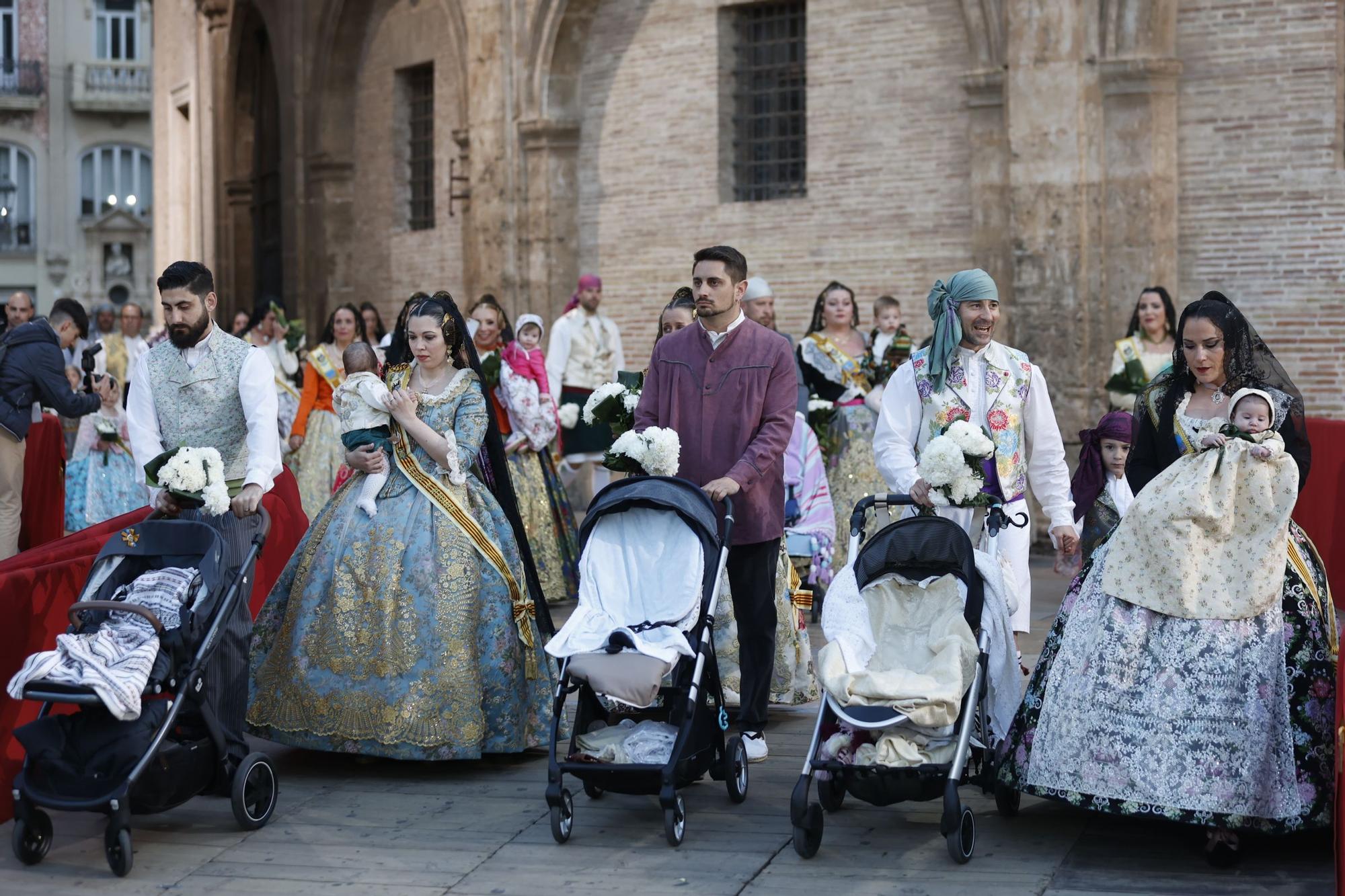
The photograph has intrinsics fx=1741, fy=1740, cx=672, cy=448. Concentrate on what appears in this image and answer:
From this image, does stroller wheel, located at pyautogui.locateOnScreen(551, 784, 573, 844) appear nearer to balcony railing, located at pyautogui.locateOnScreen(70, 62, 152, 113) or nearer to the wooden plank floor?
the wooden plank floor

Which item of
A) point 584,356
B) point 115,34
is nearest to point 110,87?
point 115,34

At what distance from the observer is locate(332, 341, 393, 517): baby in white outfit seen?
6.83 metres

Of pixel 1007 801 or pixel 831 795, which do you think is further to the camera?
pixel 831 795

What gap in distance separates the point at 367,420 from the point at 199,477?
1073mm

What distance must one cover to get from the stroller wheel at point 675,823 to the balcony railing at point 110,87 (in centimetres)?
4744

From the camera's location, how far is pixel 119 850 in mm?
5426

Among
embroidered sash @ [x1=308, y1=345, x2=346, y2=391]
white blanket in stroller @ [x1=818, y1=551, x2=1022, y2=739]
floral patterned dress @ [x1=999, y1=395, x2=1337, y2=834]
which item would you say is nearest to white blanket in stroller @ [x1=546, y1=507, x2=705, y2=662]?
white blanket in stroller @ [x1=818, y1=551, x2=1022, y2=739]

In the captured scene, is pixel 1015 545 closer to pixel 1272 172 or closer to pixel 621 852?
pixel 621 852

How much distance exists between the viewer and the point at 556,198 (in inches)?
677

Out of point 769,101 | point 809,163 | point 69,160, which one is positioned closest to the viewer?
point 809,163

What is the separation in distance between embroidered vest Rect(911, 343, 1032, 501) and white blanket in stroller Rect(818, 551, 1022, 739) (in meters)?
0.59

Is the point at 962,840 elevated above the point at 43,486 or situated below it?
below

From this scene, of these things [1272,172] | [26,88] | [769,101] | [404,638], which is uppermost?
[26,88]

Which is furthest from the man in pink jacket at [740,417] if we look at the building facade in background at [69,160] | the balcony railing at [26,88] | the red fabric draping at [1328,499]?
the balcony railing at [26,88]
